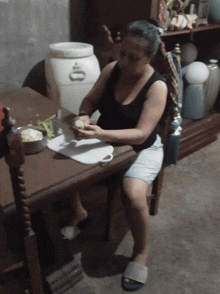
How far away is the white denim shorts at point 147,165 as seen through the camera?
62.1 inches

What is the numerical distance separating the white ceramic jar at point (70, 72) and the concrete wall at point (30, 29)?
23 centimetres

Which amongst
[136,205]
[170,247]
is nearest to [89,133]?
[136,205]

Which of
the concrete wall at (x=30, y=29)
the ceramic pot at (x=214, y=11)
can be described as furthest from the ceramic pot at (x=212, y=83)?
the concrete wall at (x=30, y=29)

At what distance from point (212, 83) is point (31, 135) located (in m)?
2.09

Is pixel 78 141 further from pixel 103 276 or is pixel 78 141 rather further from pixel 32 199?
pixel 103 276

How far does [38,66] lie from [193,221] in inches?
69.4

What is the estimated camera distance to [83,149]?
4.14 ft

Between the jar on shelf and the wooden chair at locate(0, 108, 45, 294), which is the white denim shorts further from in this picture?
the jar on shelf

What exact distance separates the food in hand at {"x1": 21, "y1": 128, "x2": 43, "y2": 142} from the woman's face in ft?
1.80

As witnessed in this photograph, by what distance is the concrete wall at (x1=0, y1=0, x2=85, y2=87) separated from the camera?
2.33 meters

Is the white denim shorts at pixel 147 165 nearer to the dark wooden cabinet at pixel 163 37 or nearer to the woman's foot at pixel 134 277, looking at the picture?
the woman's foot at pixel 134 277

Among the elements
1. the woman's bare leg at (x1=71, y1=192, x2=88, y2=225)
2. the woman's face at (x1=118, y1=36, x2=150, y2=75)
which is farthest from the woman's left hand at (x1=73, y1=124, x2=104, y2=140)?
the woman's bare leg at (x1=71, y1=192, x2=88, y2=225)

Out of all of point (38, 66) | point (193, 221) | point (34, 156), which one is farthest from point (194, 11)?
point (34, 156)

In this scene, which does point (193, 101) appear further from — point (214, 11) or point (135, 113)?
point (135, 113)
